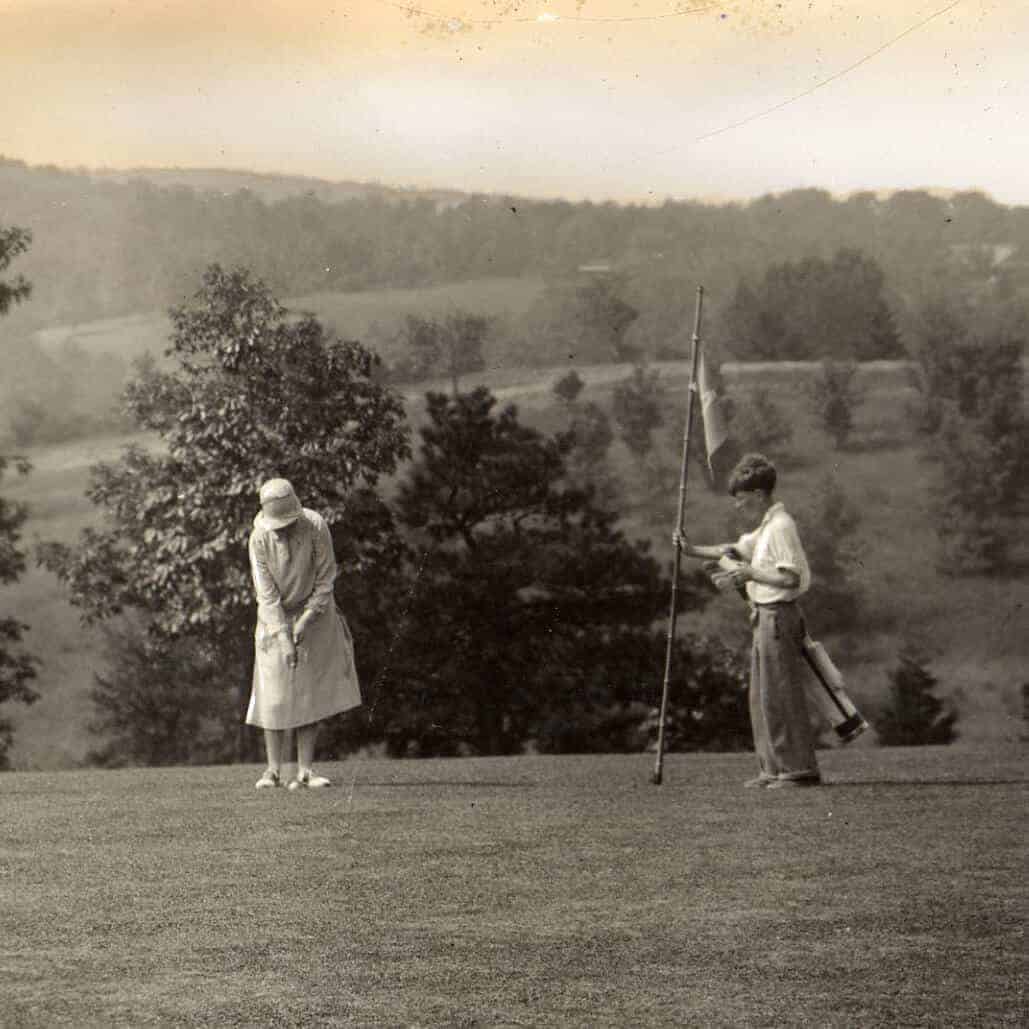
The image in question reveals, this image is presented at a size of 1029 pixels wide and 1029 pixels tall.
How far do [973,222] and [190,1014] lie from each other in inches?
2125

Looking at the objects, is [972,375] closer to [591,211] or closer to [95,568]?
[591,211]

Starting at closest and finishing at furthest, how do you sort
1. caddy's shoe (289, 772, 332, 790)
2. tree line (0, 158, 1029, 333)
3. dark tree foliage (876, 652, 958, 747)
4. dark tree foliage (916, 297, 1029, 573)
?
caddy's shoe (289, 772, 332, 790) → tree line (0, 158, 1029, 333) → dark tree foliage (876, 652, 958, 747) → dark tree foliage (916, 297, 1029, 573)

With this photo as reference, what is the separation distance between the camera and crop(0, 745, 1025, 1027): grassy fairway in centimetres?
803

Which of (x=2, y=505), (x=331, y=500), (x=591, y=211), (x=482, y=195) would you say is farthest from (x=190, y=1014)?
(x=591, y=211)

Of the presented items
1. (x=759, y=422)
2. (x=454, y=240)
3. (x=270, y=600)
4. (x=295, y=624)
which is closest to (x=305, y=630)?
(x=295, y=624)

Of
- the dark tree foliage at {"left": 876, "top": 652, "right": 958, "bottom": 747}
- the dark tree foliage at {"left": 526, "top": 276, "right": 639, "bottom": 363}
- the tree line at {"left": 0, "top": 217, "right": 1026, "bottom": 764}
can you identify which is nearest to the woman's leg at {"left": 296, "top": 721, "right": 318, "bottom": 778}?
the tree line at {"left": 0, "top": 217, "right": 1026, "bottom": 764}

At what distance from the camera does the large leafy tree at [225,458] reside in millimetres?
35531

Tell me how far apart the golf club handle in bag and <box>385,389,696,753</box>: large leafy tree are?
27.3m

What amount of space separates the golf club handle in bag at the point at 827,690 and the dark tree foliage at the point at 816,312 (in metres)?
43.6

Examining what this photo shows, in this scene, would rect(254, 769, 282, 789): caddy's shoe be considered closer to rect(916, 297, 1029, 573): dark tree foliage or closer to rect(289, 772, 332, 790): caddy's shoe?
rect(289, 772, 332, 790): caddy's shoe

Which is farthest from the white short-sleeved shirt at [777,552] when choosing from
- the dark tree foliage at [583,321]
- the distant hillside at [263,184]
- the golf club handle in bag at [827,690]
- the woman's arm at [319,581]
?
the dark tree foliage at [583,321]

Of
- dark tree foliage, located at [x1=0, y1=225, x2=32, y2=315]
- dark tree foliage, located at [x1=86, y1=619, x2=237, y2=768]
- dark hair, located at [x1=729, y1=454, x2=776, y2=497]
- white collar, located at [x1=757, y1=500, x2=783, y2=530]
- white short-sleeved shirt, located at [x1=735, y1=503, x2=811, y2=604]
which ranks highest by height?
dark tree foliage, located at [x1=0, y1=225, x2=32, y2=315]

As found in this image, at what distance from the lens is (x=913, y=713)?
163ft

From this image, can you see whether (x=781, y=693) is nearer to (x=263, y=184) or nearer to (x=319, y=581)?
(x=319, y=581)
